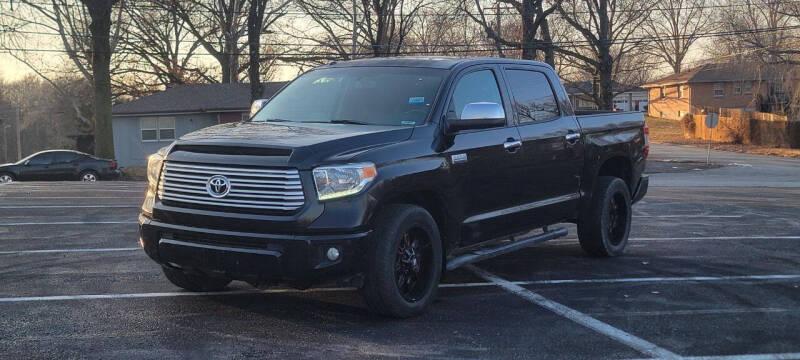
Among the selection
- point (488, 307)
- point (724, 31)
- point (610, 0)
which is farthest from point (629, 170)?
point (724, 31)

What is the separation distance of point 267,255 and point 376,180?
2.86 feet

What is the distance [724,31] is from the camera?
38.0m

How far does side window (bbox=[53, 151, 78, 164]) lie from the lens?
2856cm

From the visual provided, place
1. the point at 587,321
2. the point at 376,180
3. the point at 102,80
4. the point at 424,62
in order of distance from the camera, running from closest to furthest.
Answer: the point at 376,180 < the point at 587,321 < the point at 424,62 < the point at 102,80

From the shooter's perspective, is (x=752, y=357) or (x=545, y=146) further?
(x=545, y=146)

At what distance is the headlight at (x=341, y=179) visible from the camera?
5.10 m

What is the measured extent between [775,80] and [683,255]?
138 feet

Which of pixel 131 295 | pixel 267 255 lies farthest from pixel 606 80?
pixel 267 255

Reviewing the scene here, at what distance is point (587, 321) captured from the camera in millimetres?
5629

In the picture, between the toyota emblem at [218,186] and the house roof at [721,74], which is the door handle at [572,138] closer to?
the toyota emblem at [218,186]

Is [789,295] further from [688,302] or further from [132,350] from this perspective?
[132,350]

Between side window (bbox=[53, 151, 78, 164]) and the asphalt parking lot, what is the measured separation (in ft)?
66.6

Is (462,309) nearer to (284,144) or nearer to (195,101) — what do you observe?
(284,144)

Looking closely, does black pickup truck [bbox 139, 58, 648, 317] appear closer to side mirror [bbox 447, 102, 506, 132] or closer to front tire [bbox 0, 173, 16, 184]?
side mirror [bbox 447, 102, 506, 132]
